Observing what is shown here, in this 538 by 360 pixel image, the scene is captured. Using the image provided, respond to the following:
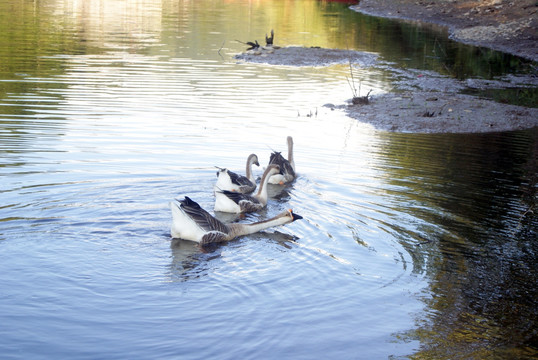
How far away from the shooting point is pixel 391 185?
47.3 ft

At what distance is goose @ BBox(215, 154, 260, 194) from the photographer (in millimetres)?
13195

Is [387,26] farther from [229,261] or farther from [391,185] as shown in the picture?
[229,261]

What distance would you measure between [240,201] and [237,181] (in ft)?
3.59

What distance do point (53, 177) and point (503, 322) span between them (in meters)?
9.25

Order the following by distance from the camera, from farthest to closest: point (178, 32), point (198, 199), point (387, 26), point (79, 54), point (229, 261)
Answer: point (387, 26) → point (178, 32) → point (79, 54) → point (198, 199) → point (229, 261)

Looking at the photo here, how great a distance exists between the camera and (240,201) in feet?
41.9

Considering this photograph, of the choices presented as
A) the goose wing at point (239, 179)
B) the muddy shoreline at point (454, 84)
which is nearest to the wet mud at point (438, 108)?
the muddy shoreline at point (454, 84)

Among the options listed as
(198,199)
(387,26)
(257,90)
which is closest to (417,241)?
(198,199)

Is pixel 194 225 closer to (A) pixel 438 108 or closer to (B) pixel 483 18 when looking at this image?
(A) pixel 438 108

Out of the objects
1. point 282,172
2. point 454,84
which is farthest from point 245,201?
point 454,84

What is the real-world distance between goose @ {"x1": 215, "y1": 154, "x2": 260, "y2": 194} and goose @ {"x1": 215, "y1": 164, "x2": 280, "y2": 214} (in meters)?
0.44

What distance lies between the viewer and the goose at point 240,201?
1258 cm

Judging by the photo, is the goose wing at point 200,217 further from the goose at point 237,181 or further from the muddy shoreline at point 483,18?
the muddy shoreline at point 483,18

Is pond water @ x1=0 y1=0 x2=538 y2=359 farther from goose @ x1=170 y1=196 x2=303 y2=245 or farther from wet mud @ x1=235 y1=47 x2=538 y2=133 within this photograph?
wet mud @ x1=235 y1=47 x2=538 y2=133
